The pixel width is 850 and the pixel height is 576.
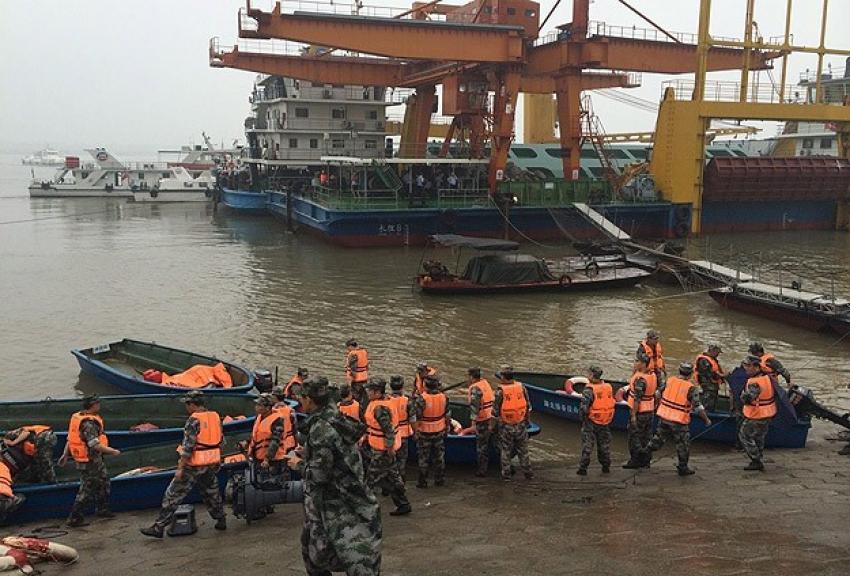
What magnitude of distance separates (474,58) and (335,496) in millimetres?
32465

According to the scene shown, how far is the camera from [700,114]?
37.9m

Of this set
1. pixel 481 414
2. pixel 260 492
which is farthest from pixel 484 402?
pixel 260 492

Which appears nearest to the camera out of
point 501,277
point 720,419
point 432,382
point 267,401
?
point 267,401

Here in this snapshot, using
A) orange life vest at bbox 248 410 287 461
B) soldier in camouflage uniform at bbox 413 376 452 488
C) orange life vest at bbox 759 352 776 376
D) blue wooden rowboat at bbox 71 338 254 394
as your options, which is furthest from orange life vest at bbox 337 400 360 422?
orange life vest at bbox 759 352 776 376

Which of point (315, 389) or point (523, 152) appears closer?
point (315, 389)

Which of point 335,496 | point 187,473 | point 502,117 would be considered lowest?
point 187,473

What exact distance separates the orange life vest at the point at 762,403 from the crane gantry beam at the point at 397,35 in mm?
26064

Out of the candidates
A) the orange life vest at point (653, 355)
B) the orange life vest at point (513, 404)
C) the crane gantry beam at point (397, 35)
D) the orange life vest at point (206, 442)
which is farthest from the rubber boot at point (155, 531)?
the crane gantry beam at point (397, 35)

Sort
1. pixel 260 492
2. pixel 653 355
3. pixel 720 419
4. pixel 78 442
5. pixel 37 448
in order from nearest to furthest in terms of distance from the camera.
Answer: pixel 260 492 → pixel 78 442 → pixel 37 448 → pixel 720 419 → pixel 653 355

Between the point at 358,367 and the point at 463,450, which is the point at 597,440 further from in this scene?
the point at 358,367

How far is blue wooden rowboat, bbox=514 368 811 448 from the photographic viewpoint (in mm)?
11273

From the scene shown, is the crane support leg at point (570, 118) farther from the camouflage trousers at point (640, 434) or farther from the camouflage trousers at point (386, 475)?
the camouflage trousers at point (386, 475)

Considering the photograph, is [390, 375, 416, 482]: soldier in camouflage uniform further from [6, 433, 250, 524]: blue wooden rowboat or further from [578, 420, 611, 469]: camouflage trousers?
[578, 420, 611, 469]: camouflage trousers

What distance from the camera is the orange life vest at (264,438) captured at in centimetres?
845
